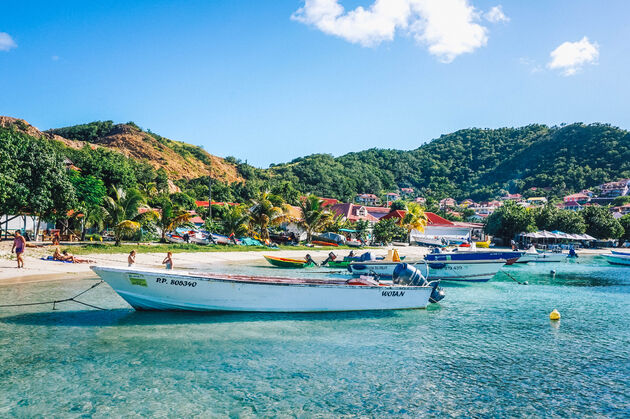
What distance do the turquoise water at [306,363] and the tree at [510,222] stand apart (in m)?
43.3

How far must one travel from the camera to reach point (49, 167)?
24.8 m

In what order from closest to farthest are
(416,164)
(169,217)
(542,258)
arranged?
1. (169,217)
2. (542,258)
3. (416,164)

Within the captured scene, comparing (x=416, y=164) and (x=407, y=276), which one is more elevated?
(x=416, y=164)

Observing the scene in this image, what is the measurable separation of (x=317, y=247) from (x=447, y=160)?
141535 mm

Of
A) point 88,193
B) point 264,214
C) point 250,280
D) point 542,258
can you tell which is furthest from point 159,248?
point 542,258

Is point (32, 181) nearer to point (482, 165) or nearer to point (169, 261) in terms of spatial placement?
point (169, 261)

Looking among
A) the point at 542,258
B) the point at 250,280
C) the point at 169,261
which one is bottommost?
the point at 542,258

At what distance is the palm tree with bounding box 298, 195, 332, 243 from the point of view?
36.5 meters

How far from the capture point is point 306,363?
8.88 m

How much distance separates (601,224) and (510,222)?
44.1 ft

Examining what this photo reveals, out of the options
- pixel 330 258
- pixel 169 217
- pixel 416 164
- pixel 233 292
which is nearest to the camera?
pixel 233 292

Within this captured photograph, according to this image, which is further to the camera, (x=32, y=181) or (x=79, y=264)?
(x=32, y=181)

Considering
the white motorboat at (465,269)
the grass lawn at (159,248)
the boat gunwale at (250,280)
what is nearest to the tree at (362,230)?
the grass lawn at (159,248)

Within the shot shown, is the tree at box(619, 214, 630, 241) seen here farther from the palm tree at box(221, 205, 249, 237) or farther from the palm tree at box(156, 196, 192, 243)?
the palm tree at box(156, 196, 192, 243)
